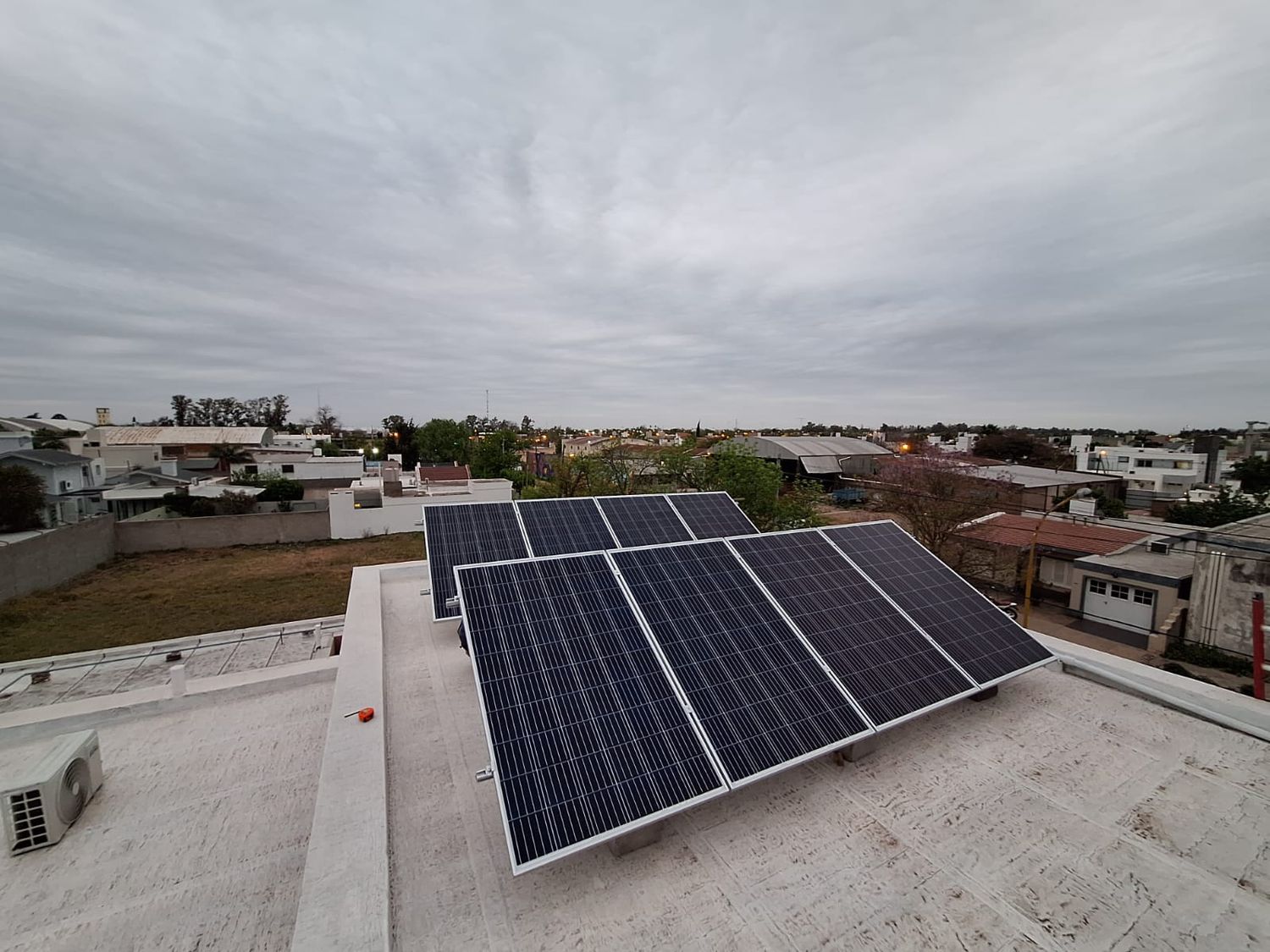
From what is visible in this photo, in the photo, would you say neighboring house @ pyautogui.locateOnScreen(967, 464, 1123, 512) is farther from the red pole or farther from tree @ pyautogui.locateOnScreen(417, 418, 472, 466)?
tree @ pyautogui.locateOnScreen(417, 418, 472, 466)

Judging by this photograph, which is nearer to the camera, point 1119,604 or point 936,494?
point 1119,604

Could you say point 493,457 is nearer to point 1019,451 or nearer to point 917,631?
point 917,631

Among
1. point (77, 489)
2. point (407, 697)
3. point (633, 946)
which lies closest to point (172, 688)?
point (407, 697)

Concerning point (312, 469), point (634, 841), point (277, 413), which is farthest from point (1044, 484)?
point (277, 413)

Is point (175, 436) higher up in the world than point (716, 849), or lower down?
higher up

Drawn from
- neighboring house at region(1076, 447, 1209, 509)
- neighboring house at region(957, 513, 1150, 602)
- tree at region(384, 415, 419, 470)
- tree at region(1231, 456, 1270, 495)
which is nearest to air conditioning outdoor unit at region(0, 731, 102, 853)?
neighboring house at region(957, 513, 1150, 602)

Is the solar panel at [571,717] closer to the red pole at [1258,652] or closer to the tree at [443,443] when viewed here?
the red pole at [1258,652]

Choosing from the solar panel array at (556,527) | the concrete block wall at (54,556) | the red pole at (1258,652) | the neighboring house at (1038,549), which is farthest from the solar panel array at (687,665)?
the concrete block wall at (54,556)
